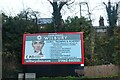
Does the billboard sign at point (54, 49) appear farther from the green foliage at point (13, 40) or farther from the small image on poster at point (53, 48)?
the green foliage at point (13, 40)

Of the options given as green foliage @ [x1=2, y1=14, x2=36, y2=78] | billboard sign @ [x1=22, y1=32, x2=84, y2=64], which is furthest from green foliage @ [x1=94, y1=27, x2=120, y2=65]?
green foliage @ [x1=2, y1=14, x2=36, y2=78]

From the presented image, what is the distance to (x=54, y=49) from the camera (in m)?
23.1

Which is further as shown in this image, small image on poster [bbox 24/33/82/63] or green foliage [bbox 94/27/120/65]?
green foliage [bbox 94/27/120/65]

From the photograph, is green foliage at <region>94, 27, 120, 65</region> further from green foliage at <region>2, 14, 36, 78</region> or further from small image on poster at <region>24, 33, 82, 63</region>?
green foliage at <region>2, 14, 36, 78</region>

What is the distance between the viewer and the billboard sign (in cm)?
2288

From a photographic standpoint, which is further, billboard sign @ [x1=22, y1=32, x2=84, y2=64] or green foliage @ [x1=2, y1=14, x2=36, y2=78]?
green foliage @ [x1=2, y1=14, x2=36, y2=78]

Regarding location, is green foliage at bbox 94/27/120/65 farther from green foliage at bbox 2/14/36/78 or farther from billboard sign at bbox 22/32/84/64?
green foliage at bbox 2/14/36/78

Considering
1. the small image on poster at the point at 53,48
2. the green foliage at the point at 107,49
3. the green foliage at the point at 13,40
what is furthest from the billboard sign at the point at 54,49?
the green foliage at the point at 107,49

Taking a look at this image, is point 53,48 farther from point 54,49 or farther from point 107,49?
point 107,49

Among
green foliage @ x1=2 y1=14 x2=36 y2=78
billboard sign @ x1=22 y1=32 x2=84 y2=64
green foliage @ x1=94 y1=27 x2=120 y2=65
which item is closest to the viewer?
billboard sign @ x1=22 y1=32 x2=84 y2=64

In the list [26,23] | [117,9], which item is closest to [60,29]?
[26,23]

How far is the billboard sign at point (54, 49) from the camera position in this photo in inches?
901

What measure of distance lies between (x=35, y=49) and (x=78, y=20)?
819 centimetres

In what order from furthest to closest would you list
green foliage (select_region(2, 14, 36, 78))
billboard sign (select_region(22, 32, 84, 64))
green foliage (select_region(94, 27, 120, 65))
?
green foliage (select_region(94, 27, 120, 65)), green foliage (select_region(2, 14, 36, 78)), billboard sign (select_region(22, 32, 84, 64))
